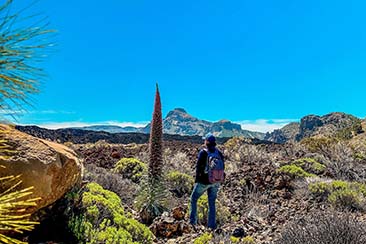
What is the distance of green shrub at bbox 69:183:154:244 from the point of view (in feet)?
16.9

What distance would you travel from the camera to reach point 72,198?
17.4 feet

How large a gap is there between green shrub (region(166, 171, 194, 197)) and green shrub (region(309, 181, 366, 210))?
3.27 m

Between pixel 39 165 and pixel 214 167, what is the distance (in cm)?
383

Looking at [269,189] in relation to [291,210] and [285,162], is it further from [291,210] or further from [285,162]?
[285,162]

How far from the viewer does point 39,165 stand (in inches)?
172

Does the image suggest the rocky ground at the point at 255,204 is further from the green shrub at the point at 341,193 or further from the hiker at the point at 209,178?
the hiker at the point at 209,178

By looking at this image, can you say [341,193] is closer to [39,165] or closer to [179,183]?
[179,183]

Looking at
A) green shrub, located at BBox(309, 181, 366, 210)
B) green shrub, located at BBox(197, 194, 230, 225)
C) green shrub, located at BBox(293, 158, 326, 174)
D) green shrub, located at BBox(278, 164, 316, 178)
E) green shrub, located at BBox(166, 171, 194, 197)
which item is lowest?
green shrub, located at BBox(197, 194, 230, 225)

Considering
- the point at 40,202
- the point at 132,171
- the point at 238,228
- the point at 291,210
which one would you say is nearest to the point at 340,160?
the point at 291,210

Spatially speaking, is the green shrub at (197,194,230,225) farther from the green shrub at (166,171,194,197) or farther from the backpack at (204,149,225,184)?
the green shrub at (166,171,194,197)

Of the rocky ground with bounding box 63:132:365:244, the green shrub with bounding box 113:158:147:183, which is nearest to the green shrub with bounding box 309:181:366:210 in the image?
the rocky ground with bounding box 63:132:365:244

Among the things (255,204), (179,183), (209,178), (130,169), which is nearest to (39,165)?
(209,178)

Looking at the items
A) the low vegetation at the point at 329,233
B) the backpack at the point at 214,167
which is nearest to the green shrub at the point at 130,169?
the backpack at the point at 214,167

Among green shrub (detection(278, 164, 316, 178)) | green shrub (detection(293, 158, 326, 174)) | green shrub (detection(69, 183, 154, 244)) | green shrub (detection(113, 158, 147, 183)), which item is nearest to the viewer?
green shrub (detection(69, 183, 154, 244))
